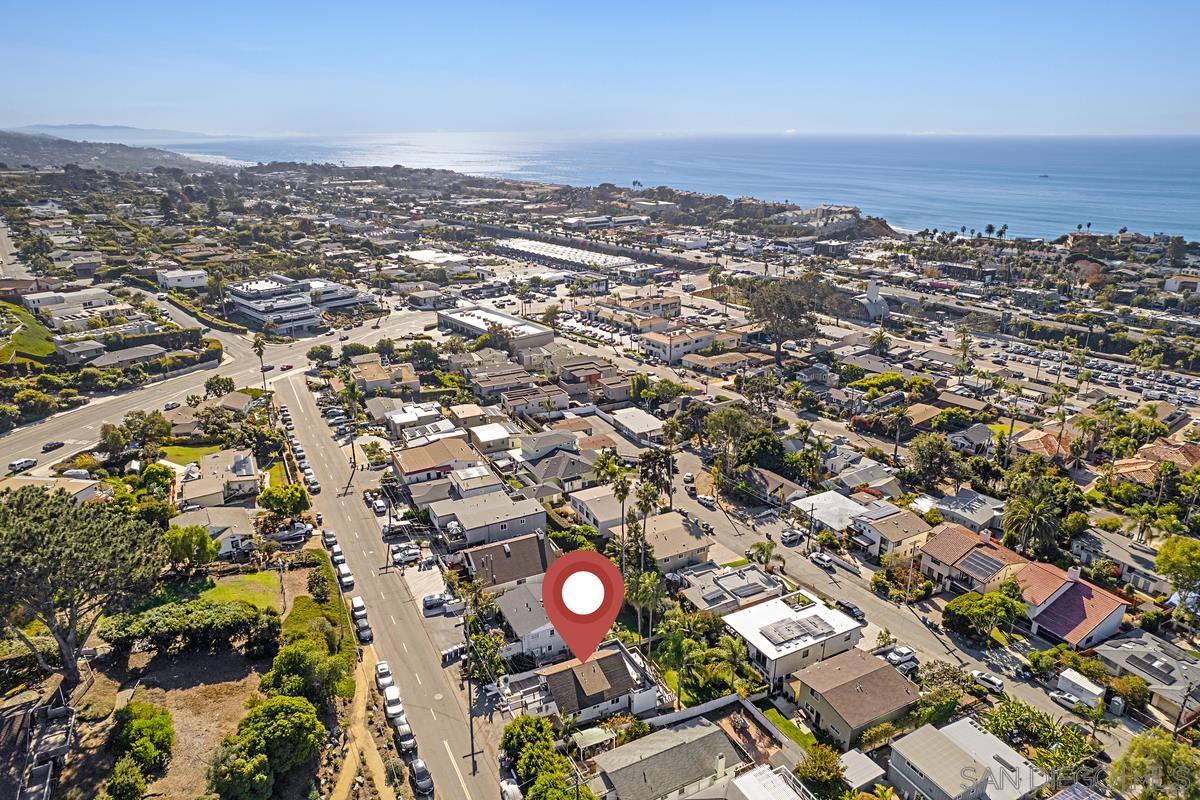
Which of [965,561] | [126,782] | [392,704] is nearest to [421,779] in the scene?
[392,704]

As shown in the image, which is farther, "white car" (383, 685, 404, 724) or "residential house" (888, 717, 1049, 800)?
"white car" (383, 685, 404, 724)

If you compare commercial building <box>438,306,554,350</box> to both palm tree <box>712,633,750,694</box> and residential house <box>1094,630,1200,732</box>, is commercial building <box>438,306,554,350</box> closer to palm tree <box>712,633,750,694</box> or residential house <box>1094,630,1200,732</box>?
palm tree <box>712,633,750,694</box>

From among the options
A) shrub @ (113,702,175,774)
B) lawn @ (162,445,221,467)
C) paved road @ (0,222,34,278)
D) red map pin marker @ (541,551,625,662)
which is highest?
red map pin marker @ (541,551,625,662)

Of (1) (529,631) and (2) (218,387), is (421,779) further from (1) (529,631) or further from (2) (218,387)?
(2) (218,387)

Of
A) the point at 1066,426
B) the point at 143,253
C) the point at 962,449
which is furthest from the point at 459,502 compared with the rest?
the point at 143,253

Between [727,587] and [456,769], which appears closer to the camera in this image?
[456,769]

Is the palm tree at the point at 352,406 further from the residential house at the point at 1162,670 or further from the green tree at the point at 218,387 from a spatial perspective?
the residential house at the point at 1162,670

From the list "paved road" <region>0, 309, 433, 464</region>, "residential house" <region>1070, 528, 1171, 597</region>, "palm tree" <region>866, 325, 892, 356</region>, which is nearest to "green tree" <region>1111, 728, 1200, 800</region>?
"residential house" <region>1070, 528, 1171, 597</region>

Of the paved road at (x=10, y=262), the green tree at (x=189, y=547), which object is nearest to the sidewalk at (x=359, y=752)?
the green tree at (x=189, y=547)
